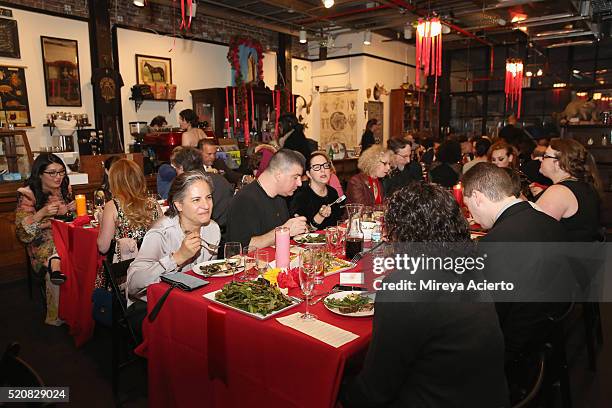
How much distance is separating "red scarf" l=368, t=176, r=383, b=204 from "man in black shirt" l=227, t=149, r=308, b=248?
1551mm

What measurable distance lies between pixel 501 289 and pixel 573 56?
1206 cm

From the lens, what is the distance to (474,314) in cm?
133

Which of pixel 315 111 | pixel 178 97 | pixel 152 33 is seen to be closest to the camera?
pixel 152 33

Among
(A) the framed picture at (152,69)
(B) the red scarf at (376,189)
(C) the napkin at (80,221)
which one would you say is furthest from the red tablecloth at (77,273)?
(A) the framed picture at (152,69)

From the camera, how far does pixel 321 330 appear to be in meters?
1.68

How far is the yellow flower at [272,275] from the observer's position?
85.0 inches

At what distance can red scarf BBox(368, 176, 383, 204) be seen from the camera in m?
4.52

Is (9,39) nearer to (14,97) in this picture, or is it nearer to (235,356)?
(14,97)

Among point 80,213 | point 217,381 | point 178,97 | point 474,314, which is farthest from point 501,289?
point 178,97

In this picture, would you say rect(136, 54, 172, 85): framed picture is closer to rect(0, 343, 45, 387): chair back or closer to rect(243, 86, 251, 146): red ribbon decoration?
rect(243, 86, 251, 146): red ribbon decoration

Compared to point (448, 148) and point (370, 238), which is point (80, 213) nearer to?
point (370, 238)

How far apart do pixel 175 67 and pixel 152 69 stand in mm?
476

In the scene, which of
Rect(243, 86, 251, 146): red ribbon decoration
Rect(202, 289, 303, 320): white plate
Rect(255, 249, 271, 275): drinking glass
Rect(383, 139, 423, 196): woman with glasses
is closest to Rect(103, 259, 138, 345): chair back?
Rect(202, 289, 303, 320): white plate
